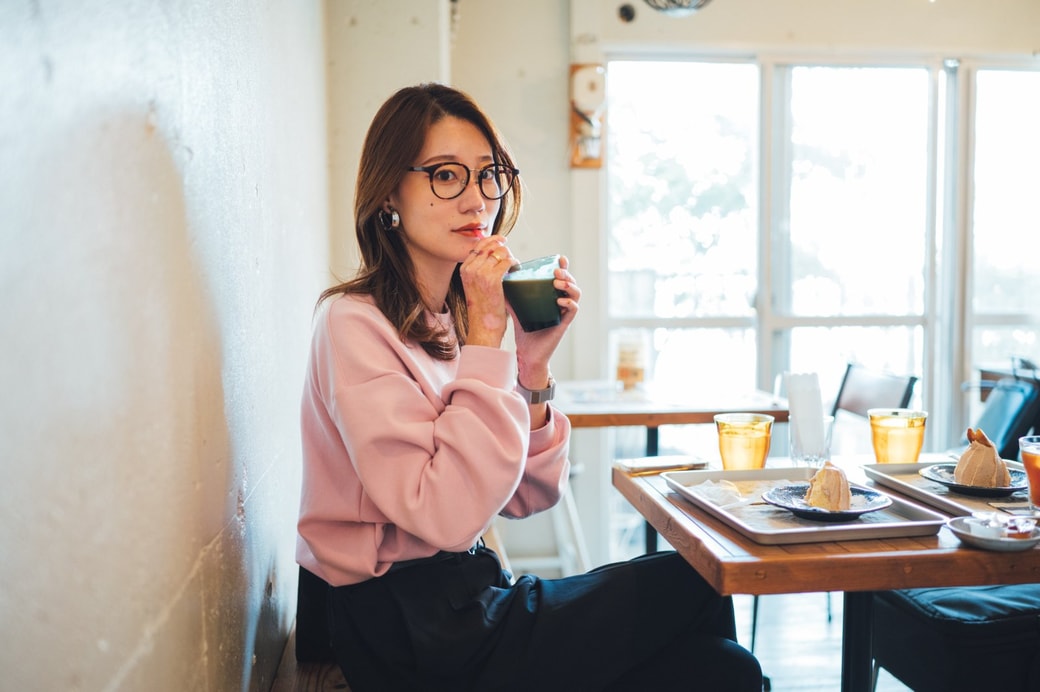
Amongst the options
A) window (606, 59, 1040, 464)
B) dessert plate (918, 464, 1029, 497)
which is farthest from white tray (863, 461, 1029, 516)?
window (606, 59, 1040, 464)

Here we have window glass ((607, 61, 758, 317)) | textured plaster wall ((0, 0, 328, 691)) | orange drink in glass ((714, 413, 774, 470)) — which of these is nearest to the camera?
textured plaster wall ((0, 0, 328, 691))

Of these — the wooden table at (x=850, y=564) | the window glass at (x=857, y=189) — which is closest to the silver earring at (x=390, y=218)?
the wooden table at (x=850, y=564)

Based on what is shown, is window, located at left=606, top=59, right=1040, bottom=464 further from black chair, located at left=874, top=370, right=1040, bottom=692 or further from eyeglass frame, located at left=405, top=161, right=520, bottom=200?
eyeglass frame, located at left=405, top=161, right=520, bottom=200

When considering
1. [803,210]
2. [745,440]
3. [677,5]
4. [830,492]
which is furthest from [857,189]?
[830,492]

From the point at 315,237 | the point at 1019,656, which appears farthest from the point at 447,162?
the point at 1019,656

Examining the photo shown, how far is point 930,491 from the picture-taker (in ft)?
4.05

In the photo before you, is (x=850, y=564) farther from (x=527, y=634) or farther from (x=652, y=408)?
(x=652, y=408)

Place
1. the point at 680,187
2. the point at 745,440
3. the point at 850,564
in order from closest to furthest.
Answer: the point at 850,564, the point at 745,440, the point at 680,187

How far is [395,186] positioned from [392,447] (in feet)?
1.45

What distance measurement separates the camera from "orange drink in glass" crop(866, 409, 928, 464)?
4.73 feet

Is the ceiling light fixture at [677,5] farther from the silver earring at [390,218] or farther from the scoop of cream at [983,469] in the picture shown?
the scoop of cream at [983,469]

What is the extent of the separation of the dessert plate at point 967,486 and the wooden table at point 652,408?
85cm

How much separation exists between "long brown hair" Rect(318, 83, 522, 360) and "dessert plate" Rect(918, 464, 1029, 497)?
0.76m

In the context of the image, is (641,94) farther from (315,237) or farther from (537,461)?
(537,461)
